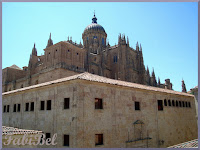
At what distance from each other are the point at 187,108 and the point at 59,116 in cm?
1776

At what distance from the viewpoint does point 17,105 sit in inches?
677

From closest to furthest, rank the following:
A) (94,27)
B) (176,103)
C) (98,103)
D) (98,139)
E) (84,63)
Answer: (98,139) < (98,103) < (176,103) < (84,63) < (94,27)

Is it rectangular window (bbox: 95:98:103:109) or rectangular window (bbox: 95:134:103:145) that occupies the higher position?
rectangular window (bbox: 95:98:103:109)

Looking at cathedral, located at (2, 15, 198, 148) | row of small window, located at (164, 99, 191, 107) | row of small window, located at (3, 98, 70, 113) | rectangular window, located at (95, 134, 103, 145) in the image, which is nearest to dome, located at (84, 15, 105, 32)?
cathedral, located at (2, 15, 198, 148)

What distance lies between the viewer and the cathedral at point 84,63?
26.9m

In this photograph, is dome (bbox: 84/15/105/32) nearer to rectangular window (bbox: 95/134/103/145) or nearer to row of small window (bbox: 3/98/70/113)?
row of small window (bbox: 3/98/70/113)

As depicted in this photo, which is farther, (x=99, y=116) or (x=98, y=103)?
(x=98, y=103)

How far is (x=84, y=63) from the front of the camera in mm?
37531

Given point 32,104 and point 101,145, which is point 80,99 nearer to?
point 101,145

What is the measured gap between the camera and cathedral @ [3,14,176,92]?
26891 millimetres

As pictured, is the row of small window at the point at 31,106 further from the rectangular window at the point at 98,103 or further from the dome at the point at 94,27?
the dome at the point at 94,27

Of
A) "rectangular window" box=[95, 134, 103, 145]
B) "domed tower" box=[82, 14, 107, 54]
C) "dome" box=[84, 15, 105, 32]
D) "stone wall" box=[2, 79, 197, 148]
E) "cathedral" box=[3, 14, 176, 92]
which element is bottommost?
"rectangular window" box=[95, 134, 103, 145]

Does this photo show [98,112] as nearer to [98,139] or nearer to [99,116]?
[99,116]

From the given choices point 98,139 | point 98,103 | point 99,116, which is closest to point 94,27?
point 98,103
